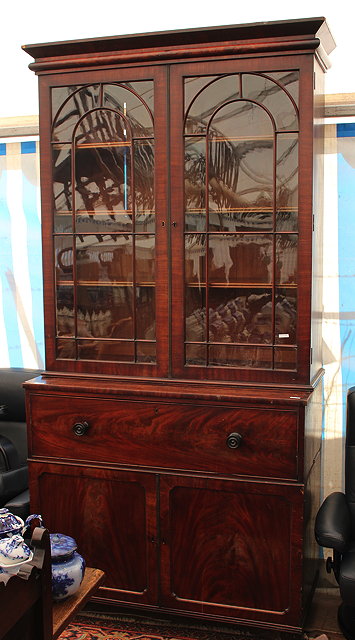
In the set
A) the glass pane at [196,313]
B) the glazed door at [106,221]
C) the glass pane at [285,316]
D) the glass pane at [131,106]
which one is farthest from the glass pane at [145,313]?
the glass pane at [131,106]

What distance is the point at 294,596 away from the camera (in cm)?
246

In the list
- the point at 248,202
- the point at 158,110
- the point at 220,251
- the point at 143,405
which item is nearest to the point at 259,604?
the point at 143,405

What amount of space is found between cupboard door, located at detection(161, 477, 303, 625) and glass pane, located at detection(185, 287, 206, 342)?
0.53m

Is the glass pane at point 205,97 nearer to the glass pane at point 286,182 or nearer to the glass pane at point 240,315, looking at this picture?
the glass pane at point 286,182

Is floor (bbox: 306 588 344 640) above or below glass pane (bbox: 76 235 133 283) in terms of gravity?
below

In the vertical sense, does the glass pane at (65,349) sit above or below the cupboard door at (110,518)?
above

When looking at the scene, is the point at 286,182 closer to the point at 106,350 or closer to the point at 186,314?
the point at 186,314

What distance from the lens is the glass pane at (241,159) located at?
2436mm

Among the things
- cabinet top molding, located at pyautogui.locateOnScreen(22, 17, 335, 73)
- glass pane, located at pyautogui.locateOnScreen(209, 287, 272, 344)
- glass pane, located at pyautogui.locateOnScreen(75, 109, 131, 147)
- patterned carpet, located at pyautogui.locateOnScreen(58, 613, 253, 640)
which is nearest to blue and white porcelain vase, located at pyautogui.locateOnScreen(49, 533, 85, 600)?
patterned carpet, located at pyautogui.locateOnScreen(58, 613, 253, 640)

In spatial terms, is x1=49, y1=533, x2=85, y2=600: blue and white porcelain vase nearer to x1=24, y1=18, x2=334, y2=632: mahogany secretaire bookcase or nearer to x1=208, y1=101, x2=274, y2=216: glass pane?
x1=24, y1=18, x2=334, y2=632: mahogany secretaire bookcase

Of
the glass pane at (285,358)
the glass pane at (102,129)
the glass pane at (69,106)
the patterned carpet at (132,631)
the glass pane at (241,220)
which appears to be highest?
the glass pane at (69,106)

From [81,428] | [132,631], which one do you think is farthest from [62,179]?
[132,631]

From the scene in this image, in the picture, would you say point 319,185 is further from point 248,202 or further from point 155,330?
point 155,330

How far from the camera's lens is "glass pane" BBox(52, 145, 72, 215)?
2662 millimetres
